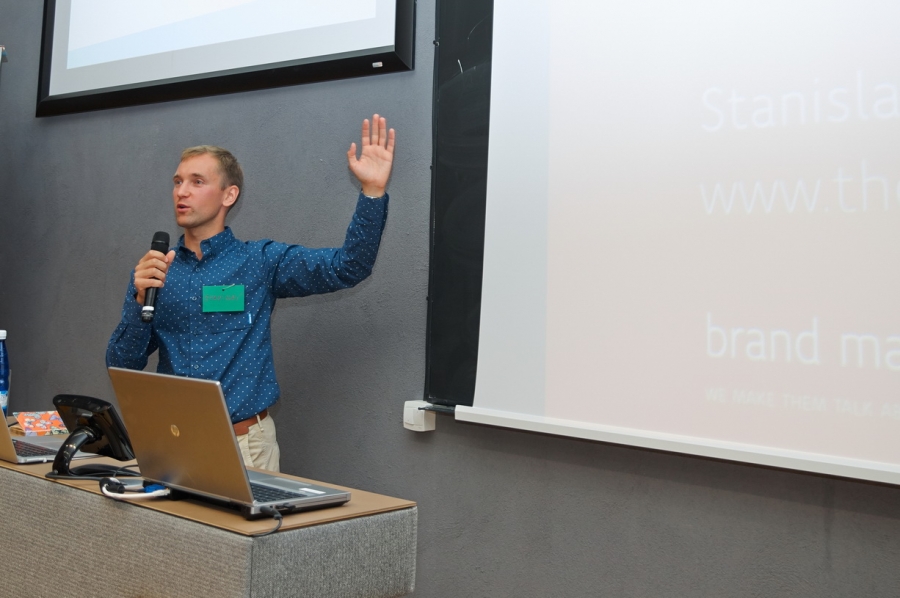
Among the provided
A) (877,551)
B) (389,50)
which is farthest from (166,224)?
(877,551)

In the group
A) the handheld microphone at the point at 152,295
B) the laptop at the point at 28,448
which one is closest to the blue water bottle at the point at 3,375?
the laptop at the point at 28,448

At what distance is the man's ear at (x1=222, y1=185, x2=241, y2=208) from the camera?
2.24 m

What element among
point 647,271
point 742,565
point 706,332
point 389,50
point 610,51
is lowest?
point 742,565

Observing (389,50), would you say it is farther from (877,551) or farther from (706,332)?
(877,551)

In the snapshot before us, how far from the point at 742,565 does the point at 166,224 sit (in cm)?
228

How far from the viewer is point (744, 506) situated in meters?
1.67

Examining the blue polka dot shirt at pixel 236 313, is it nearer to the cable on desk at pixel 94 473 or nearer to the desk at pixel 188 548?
the cable on desk at pixel 94 473

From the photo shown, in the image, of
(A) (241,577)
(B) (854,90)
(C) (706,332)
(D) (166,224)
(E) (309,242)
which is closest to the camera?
(A) (241,577)

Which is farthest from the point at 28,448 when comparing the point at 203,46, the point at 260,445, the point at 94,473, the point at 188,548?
the point at 203,46

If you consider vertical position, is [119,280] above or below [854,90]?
below

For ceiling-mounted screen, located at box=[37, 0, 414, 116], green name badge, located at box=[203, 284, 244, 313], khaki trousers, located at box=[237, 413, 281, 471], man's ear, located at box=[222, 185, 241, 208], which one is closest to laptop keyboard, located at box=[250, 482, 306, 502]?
khaki trousers, located at box=[237, 413, 281, 471]

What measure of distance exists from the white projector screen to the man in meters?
0.35

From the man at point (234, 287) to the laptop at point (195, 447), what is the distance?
0.66 metres

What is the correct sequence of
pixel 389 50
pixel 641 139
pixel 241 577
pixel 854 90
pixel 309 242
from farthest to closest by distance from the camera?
pixel 309 242 → pixel 389 50 → pixel 641 139 → pixel 854 90 → pixel 241 577
